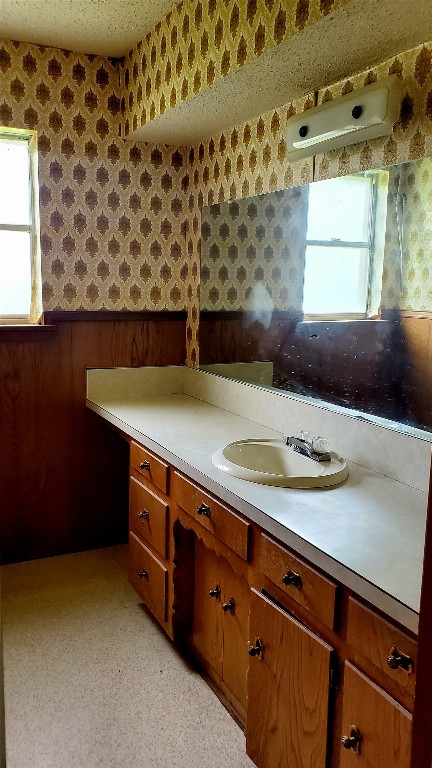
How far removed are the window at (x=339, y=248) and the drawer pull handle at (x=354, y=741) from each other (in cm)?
122

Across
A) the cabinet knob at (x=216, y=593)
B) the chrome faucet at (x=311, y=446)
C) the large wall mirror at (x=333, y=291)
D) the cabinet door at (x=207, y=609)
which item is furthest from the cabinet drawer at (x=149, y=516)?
the large wall mirror at (x=333, y=291)

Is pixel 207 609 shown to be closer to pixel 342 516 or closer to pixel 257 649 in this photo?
pixel 257 649

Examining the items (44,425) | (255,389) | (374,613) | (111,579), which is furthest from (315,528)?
(44,425)

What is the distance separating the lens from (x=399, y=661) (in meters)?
1.21

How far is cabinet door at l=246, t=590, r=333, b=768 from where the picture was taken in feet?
4.89

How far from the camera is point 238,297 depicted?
290cm

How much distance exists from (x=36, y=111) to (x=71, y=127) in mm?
172

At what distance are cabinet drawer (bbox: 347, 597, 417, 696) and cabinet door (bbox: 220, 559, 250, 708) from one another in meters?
0.65

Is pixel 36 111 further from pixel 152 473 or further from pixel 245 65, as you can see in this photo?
pixel 152 473

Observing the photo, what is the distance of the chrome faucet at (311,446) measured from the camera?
206 centimetres

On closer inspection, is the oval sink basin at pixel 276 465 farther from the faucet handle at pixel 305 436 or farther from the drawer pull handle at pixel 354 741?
the drawer pull handle at pixel 354 741

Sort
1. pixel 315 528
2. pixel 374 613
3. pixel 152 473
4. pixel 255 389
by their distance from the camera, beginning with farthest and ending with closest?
1. pixel 255 389
2. pixel 152 473
3. pixel 315 528
4. pixel 374 613

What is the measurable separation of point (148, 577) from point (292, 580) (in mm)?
1227

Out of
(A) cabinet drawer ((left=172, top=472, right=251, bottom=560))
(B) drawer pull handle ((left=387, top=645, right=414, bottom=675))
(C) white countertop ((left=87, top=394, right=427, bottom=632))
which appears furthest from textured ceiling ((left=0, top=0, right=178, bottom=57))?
(B) drawer pull handle ((left=387, top=645, right=414, bottom=675))
